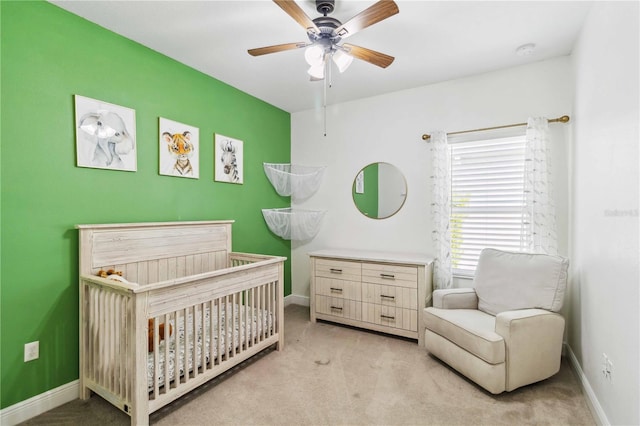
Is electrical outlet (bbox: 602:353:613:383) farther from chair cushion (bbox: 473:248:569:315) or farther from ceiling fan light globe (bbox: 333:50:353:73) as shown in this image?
ceiling fan light globe (bbox: 333:50:353:73)

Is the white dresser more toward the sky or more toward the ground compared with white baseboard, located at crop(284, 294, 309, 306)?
more toward the sky

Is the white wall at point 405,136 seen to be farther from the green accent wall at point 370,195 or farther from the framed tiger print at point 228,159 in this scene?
the framed tiger print at point 228,159

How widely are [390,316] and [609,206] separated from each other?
1.89m

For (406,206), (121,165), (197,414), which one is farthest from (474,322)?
(121,165)

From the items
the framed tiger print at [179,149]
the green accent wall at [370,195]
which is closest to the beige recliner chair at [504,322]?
the green accent wall at [370,195]

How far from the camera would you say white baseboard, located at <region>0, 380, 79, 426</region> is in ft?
5.87

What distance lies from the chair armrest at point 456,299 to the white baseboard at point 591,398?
75cm

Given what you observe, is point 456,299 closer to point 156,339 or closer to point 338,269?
point 338,269

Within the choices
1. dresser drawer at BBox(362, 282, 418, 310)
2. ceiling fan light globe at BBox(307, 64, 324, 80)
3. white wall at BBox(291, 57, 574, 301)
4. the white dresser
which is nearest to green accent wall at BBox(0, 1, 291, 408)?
ceiling fan light globe at BBox(307, 64, 324, 80)

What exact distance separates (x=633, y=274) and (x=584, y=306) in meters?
0.98

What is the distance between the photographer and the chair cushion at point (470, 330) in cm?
201

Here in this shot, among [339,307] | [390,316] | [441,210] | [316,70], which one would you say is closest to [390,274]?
[390,316]

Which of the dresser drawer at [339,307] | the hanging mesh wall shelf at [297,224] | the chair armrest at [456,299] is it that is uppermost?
the hanging mesh wall shelf at [297,224]

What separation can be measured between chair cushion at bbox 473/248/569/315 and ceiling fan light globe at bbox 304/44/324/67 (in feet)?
6.86
